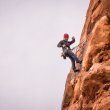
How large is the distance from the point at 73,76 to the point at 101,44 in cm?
538

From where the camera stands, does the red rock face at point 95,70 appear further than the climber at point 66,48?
No

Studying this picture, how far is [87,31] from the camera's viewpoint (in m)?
23.4

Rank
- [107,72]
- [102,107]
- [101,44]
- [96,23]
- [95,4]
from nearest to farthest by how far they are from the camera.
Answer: [102,107]
[107,72]
[101,44]
[96,23]
[95,4]

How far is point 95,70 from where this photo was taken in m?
17.0

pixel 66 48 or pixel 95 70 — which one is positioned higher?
pixel 66 48

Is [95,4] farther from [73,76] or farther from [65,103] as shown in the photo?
[65,103]

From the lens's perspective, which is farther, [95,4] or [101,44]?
[95,4]

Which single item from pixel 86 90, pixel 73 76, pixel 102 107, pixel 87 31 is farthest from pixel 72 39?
pixel 102 107

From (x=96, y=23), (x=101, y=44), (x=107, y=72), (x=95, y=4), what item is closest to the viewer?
(x=107, y=72)

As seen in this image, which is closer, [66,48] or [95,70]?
[95,70]

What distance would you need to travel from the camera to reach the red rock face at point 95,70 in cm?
1631

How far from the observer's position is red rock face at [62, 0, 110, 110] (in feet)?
53.5

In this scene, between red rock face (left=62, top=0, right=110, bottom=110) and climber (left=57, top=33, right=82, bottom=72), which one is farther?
climber (left=57, top=33, right=82, bottom=72)

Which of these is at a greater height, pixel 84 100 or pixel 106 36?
pixel 106 36
